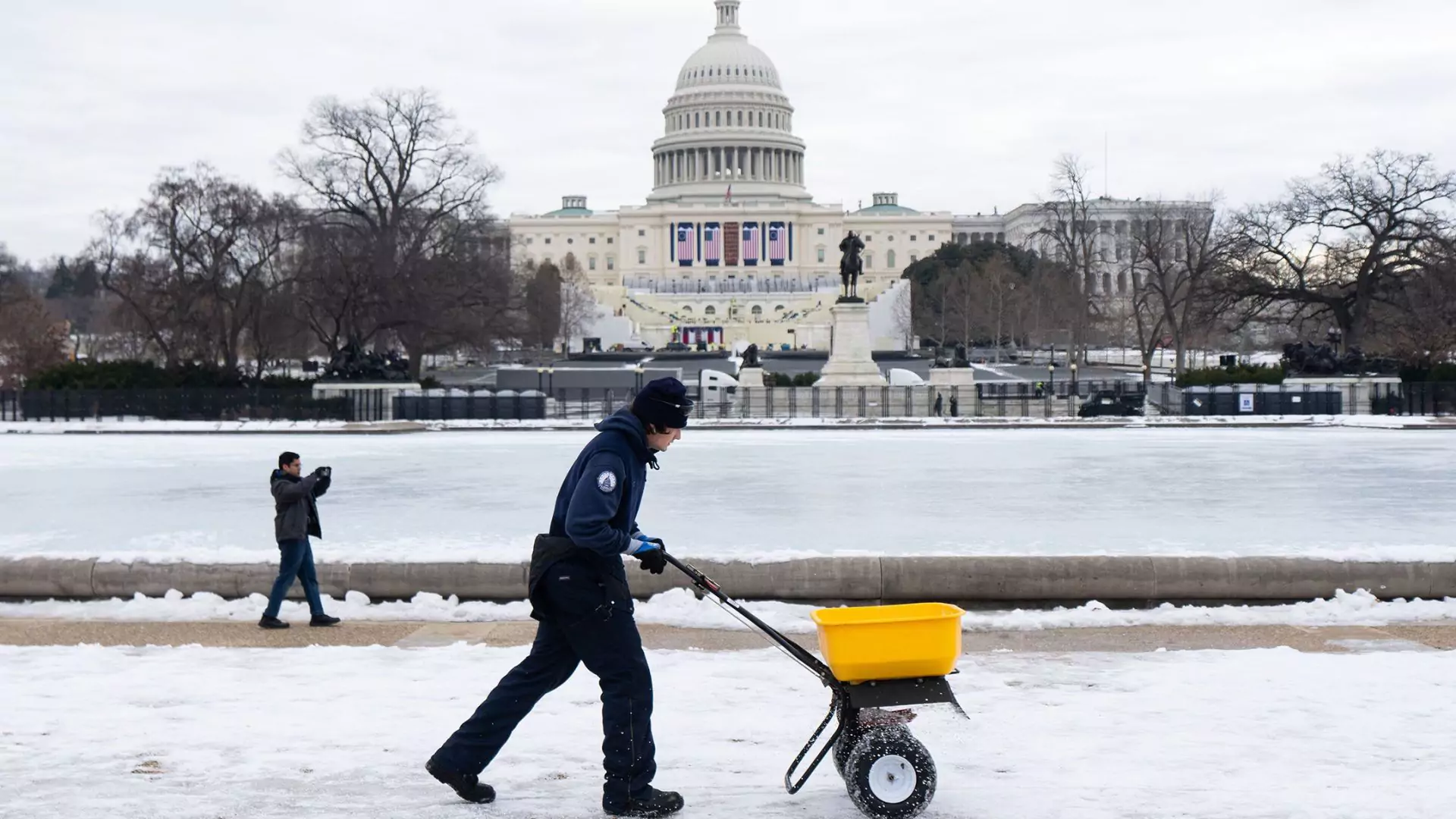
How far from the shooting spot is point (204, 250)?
48.1 meters

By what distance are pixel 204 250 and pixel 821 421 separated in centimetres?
2331

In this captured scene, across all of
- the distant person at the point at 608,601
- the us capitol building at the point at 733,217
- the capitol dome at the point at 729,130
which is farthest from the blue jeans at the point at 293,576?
the capitol dome at the point at 729,130

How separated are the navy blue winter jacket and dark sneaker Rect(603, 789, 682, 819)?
86 centimetres

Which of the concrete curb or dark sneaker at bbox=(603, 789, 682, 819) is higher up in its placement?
the concrete curb

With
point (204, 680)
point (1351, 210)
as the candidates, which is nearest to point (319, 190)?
point (1351, 210)

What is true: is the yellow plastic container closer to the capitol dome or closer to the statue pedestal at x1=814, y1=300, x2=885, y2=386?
the statue pedestal at x1=814, y1=300, x2=885, y2=386

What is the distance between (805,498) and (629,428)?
1124 cm

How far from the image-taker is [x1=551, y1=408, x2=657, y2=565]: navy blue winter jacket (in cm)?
561

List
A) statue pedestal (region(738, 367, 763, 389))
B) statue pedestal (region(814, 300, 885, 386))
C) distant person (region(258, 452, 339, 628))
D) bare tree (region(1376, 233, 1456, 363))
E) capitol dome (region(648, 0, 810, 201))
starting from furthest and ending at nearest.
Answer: capitol dome (region(648, 0, 810, 201)) → statue pedestal (region(738, 367, 763, 389)) → statue pedestal (region(814, 300, 885, 386)) → bare tree (region(1376, 233, 1456, 363)) → distant person (region(258, 452, 339, 628))

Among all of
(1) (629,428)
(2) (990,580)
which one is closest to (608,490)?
(1) (629,428)

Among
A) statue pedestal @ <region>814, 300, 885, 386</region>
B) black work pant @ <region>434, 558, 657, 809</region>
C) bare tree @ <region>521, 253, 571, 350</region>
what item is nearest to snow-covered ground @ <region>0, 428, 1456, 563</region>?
black work pant @ <region>434, 558, 657, 809</region>

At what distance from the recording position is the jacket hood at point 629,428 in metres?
5.73

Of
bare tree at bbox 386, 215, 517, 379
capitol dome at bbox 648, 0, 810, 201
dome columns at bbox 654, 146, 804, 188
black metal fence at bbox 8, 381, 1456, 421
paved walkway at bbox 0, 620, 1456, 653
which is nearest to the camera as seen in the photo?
paved walkway at bbox 0, 620, 1456, 653

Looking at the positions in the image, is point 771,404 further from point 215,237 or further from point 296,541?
point 296,541
